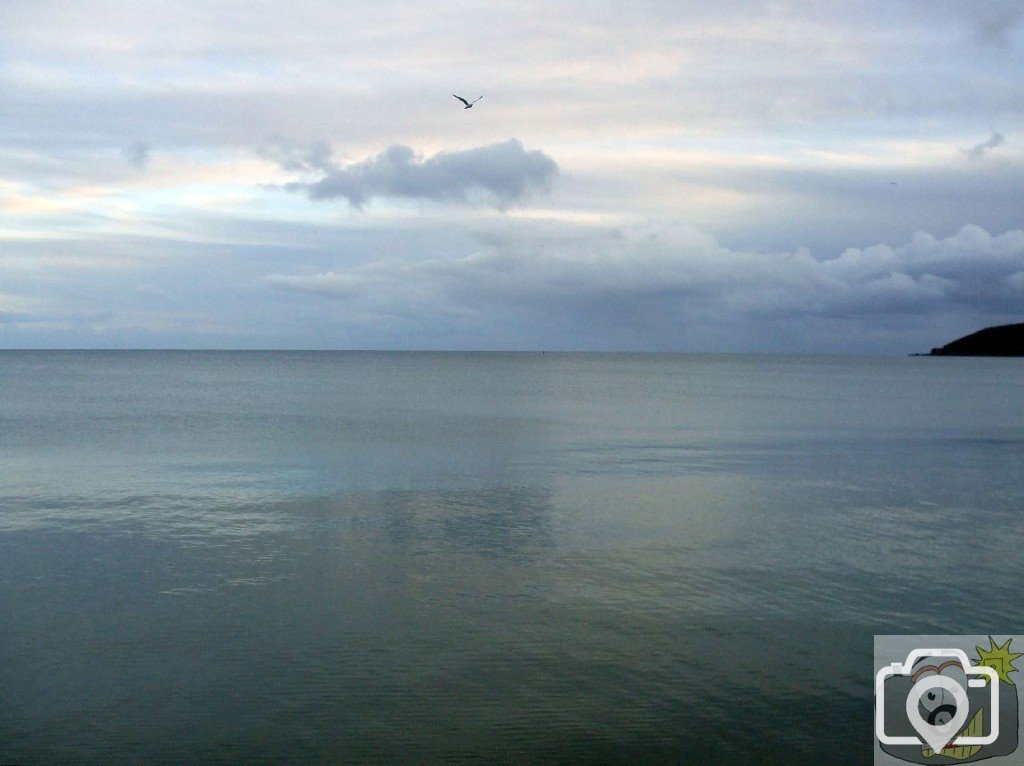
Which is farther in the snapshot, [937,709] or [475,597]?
[475,597]

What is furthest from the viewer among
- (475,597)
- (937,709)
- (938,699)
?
(475,597)

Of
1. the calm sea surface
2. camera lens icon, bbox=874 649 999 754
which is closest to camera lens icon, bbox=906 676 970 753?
camera lens icon, bbox=874 649 999 754

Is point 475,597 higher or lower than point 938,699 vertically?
higher

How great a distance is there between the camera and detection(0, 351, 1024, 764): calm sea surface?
46.8 ft

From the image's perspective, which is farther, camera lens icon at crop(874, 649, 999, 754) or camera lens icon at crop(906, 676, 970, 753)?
camera lens icon at crop(906, 676, 970, 753)

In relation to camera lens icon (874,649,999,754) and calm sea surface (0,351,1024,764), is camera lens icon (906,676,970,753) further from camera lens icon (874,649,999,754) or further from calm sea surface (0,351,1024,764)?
calm sea surface (0,351,1024,764)

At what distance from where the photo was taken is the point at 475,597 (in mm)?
20859

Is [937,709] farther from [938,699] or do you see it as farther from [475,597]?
[475,597]

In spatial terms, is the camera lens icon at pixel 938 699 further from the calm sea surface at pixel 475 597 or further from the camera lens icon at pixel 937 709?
the calm sea surface at pixel 475 597

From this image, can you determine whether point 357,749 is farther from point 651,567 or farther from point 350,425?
point 350,425

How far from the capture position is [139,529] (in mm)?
27797

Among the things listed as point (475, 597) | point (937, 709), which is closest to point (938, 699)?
point (937, 709)

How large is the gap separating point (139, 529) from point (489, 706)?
1723 centimetres

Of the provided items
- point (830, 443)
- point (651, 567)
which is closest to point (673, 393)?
point (830, 443)
